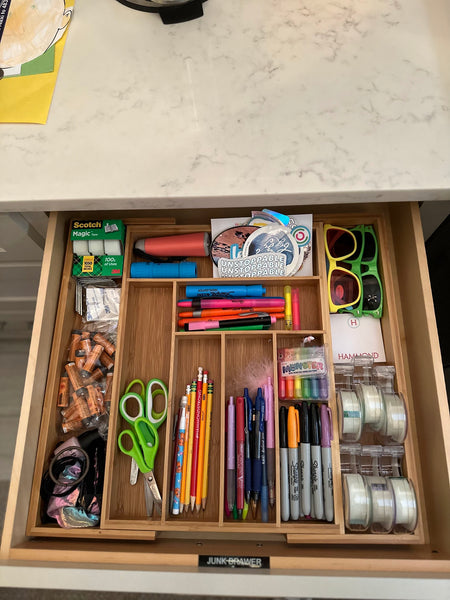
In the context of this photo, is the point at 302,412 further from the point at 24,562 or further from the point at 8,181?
the point at 8,181

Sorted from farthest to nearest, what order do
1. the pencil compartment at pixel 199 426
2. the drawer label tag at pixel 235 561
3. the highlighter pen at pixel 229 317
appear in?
the highlighter pen at pixel 229 317
the pencil compartment at pixel 199 426
the drawer label tag at pixel 235 561

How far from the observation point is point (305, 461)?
0.90 metres

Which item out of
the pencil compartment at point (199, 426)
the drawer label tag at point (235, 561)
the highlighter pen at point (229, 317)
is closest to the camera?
the drawer label tag at point (235, 561)

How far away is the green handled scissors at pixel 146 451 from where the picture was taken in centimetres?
91

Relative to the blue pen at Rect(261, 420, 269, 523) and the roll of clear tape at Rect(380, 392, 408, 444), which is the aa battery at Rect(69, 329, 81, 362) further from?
the roll of clear tape at Rect(380, 392, 408, 444)

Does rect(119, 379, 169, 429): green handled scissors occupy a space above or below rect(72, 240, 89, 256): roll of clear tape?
below

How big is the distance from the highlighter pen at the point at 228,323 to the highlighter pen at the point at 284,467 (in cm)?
21

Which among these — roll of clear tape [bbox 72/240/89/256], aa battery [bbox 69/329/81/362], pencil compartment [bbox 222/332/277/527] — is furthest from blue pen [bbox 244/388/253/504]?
roll of clear tape [bbox 72/240/89/256]

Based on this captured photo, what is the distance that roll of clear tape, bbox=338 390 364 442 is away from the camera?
878 mm

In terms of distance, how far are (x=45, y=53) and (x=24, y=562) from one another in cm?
105

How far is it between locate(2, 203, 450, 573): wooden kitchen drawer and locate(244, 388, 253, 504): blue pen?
0.18 ft

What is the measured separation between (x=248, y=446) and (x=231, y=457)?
4 cm

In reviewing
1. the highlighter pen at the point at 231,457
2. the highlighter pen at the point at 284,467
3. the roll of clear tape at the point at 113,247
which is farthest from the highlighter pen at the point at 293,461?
the roll of clear tape at the point at 113,247

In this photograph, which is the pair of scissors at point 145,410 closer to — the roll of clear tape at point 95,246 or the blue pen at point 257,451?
the blue pen at point 257,451
